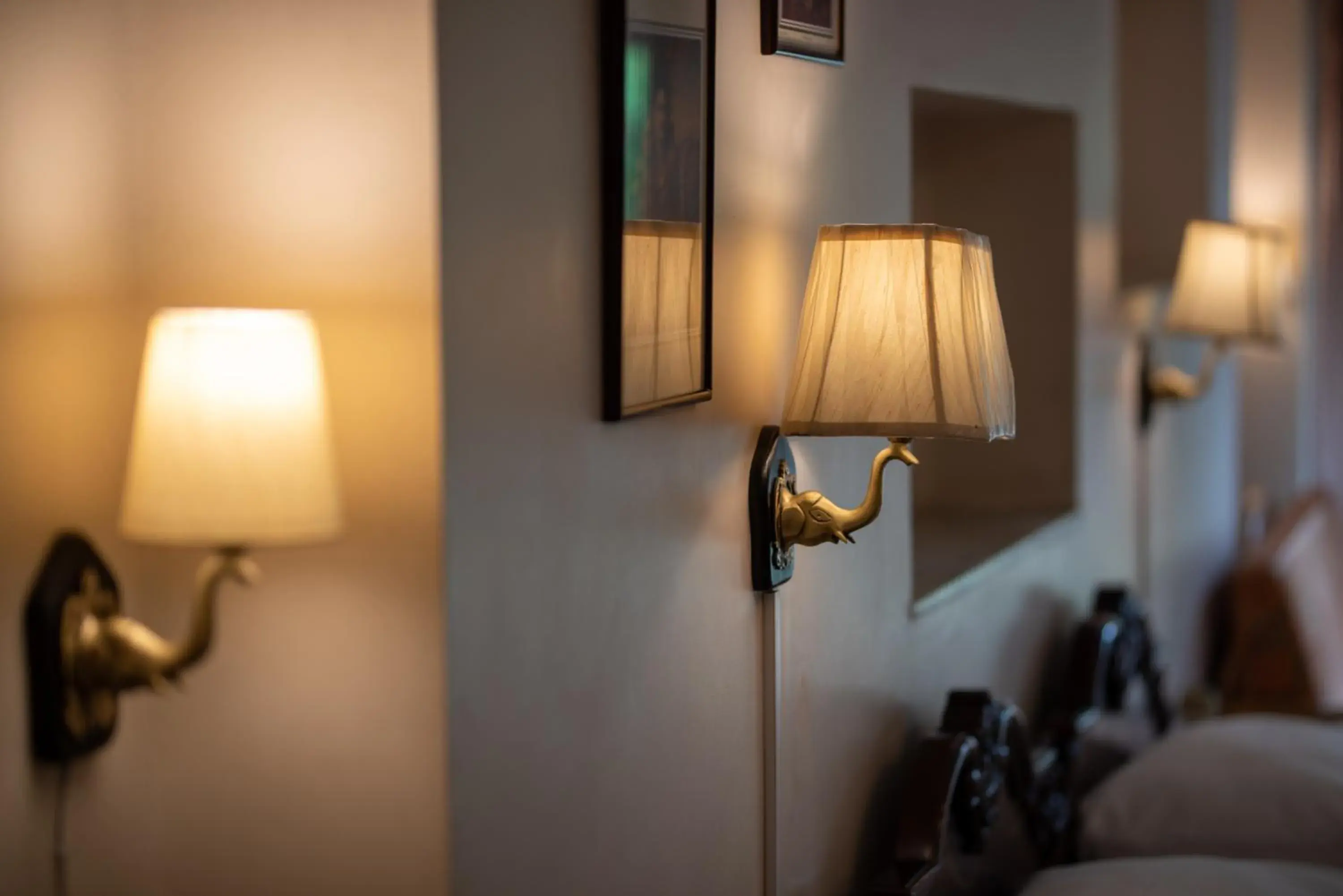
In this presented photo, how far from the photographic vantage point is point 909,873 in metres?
1.98

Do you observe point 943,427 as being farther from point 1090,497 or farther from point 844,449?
point 1090,497

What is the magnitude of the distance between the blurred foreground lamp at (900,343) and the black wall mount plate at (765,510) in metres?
0.10

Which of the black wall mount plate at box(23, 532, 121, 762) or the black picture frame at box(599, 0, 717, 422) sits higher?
the black picture frame at box(599, 0, 717, 422)

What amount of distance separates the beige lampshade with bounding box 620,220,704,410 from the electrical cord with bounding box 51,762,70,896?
58cm

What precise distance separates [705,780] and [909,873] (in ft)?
1.49

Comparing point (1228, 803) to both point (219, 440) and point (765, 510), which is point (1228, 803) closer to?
point (765, 510)

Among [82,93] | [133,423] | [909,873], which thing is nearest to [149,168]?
[82,93]

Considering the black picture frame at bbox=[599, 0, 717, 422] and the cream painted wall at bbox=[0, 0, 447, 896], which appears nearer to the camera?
the cream painted wall at bbox=[0, 0, 447, 896]

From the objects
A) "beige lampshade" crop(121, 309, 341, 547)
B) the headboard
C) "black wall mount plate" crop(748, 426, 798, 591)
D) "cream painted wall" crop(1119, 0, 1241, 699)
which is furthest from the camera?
"cream painted wall" crop(1119, 0, 1241, 699)

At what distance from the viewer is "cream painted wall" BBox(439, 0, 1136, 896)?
4.15 ft

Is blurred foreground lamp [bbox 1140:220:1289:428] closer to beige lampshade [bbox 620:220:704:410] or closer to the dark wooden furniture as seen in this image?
the dark wooden furniture

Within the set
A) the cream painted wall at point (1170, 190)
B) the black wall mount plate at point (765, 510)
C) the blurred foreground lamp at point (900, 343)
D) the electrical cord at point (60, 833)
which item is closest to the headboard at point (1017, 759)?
the cream painted wall at point (1170, 190)

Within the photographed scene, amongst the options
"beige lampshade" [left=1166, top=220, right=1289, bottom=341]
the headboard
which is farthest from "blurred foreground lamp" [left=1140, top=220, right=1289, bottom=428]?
the headboard

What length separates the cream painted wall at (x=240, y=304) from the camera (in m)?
1.23
